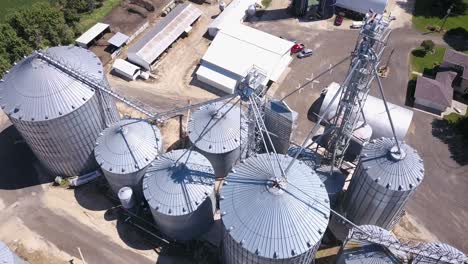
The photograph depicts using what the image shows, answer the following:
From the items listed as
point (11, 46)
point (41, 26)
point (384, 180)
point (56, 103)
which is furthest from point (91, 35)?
point (384, 180)

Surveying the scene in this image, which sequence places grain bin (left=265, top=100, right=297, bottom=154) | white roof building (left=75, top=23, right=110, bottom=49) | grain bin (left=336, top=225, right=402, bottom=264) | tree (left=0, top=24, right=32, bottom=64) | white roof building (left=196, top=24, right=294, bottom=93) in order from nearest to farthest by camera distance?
grain bin (left=336, top=225, right=402, bottom=264) < grain bin (left=265, top=100, right=297, bottom=154) < white roof building (left=196, top=24, right=294, bottom=93) < tree (left=0, top=24, right=32, bottom=64) < white roof building (left=75, top=23, right=110, bottom=49)

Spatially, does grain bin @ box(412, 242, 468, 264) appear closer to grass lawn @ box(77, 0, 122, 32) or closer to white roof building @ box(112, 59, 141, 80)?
white roof building @ box(112, 59, 141, 80)

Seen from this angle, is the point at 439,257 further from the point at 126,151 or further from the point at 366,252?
the point at 126,151

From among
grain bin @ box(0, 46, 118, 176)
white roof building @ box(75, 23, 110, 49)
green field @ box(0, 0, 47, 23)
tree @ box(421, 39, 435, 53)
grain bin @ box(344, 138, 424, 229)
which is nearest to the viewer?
grain bin @ box(344, 138, 424, 229)

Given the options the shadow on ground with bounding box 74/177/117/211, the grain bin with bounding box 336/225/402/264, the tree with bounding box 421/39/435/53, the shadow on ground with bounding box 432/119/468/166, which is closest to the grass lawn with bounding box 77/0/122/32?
the shadow on ground with bounding box 74/177/117/211

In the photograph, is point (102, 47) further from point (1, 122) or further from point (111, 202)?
point (111, 202)

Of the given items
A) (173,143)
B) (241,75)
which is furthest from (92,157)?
(241,75)
